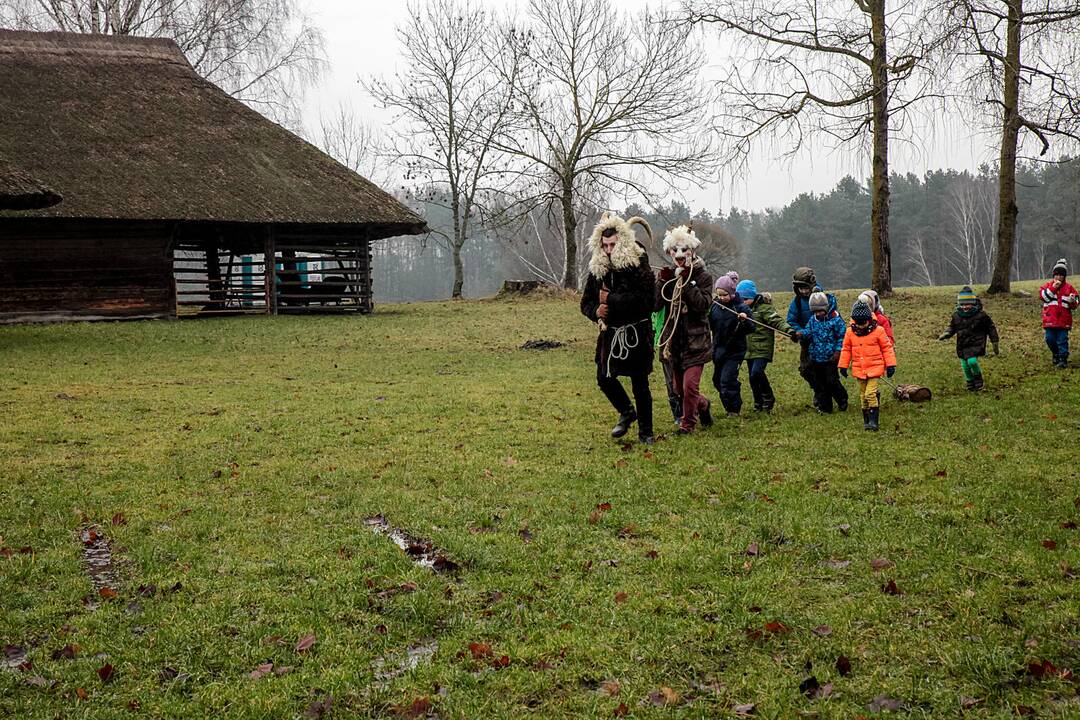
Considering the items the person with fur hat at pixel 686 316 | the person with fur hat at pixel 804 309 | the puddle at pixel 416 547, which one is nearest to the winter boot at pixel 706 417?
the person with fur hat at pixel 686 316

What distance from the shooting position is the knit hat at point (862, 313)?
29.3 ft

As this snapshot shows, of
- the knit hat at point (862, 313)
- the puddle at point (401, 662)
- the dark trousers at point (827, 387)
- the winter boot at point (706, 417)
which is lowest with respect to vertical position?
the puddle at point (401, 662)

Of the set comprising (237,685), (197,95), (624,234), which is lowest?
(237,685)

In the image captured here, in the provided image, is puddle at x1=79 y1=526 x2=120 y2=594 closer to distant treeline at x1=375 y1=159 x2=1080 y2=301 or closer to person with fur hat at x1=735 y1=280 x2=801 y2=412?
person with fur hat at x1=735 y1=280 x2=801 y2=412

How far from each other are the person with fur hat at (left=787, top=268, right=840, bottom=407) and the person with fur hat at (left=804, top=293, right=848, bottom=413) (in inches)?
1.8

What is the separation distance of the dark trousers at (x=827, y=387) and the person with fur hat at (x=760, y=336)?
1.79ft

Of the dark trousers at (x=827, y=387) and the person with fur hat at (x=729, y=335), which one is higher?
the person with fur hat at (x=729, y=335)

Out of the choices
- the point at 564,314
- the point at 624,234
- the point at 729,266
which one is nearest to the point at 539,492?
the point at 624,234

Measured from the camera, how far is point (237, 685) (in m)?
3.87

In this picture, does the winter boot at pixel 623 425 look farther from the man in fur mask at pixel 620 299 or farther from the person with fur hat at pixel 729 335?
the person with fur hat at pixel 729 335

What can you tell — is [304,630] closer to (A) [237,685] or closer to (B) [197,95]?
(A) [237,685]

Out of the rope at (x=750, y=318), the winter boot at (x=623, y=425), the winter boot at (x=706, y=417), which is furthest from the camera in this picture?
the rope at (x=750, y=318)

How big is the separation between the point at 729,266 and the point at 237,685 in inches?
2655

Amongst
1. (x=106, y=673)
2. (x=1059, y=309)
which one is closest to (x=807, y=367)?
(x=1059, y=309)
